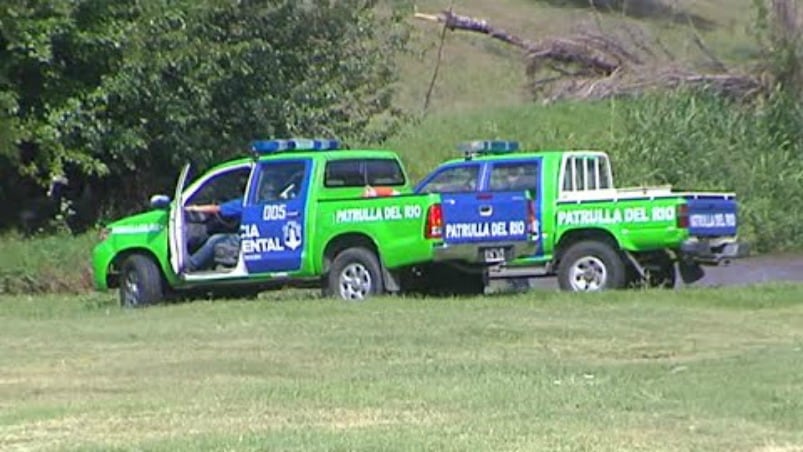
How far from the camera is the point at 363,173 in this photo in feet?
72.6

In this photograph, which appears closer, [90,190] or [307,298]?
[307,298]

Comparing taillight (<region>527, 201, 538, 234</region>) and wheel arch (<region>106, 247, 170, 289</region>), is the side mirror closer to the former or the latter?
wheel arch (<region>106, 247, 170, 289</region>)

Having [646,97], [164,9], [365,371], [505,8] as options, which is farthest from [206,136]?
[505,8]

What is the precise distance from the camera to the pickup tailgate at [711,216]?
2178 cm

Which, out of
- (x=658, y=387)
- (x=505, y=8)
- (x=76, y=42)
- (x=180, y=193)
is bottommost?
(x=658, y=387)

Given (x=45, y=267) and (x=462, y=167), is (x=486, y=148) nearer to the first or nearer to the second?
(x=462, y=167)

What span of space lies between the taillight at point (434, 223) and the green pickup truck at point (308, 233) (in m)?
0.01

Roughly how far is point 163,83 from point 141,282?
5873mm

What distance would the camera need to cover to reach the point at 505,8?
54812mm

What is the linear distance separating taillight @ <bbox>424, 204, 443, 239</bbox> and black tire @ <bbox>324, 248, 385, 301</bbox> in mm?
875

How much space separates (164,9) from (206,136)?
7.50 ft

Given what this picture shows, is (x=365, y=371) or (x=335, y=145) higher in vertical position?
(x=335, y=145)

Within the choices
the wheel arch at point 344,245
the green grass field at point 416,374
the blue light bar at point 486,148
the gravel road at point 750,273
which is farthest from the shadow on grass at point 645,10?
the green grass field at point 416,374

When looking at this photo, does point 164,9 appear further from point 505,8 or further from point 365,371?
point 505,8
